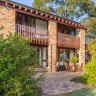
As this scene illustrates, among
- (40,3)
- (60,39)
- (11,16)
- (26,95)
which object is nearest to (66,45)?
(60,39)

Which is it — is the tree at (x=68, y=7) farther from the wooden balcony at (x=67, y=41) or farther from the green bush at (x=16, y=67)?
the green bush at (x=16, y=67)

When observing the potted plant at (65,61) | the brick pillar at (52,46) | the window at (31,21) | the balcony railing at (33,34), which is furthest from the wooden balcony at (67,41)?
the window at (31,21)

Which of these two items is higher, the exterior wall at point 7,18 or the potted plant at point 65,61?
the exterior wall at point 7,18

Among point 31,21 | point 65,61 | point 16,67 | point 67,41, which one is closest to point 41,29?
point 31,21

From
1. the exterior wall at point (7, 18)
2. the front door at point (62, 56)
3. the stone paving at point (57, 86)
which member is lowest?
the stone paving at point (57, 86)

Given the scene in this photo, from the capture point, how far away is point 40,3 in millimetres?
45938

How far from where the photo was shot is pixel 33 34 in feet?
81.2

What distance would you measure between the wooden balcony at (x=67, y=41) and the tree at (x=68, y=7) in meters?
16.2

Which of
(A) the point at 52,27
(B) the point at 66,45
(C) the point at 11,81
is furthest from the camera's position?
(B) the point at 66,45

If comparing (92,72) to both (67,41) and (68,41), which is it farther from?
A: (68,41)

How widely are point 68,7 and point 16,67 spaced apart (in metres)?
42.2

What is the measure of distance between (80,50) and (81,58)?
957mm

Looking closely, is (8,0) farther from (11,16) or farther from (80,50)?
(80,50)

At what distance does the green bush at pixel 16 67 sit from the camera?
19.1 ft
